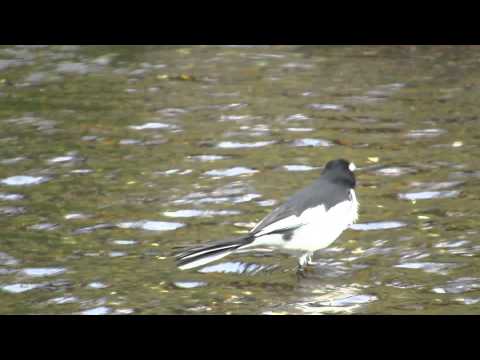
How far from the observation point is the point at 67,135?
13.0m

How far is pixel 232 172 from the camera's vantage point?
11484 mm

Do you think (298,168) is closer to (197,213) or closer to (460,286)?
(197,213)

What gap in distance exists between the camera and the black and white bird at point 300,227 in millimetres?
8477

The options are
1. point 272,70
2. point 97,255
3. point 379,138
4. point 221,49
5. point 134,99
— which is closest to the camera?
point 97,255

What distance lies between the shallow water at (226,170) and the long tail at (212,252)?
0.85 ft

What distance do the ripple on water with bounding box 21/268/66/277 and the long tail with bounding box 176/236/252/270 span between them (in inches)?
45.9

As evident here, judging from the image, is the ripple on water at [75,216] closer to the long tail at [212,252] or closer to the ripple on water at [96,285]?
the ripple on water at [96,285]

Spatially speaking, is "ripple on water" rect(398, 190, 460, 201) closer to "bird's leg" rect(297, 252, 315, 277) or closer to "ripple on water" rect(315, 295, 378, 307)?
"bird's leg" rect(297, 252, 315, 277)

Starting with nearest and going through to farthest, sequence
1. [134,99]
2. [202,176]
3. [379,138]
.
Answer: [202,176] → [379,138] → [134,99]

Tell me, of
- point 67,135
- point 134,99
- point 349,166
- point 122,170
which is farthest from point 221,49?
point 349,166

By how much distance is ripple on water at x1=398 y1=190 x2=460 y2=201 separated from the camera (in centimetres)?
1066

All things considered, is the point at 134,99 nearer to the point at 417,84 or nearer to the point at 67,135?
the point at 67,135

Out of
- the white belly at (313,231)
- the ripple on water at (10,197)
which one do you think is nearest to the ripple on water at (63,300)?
the white belly at (313,231)

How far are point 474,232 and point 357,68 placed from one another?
20.9 ft
